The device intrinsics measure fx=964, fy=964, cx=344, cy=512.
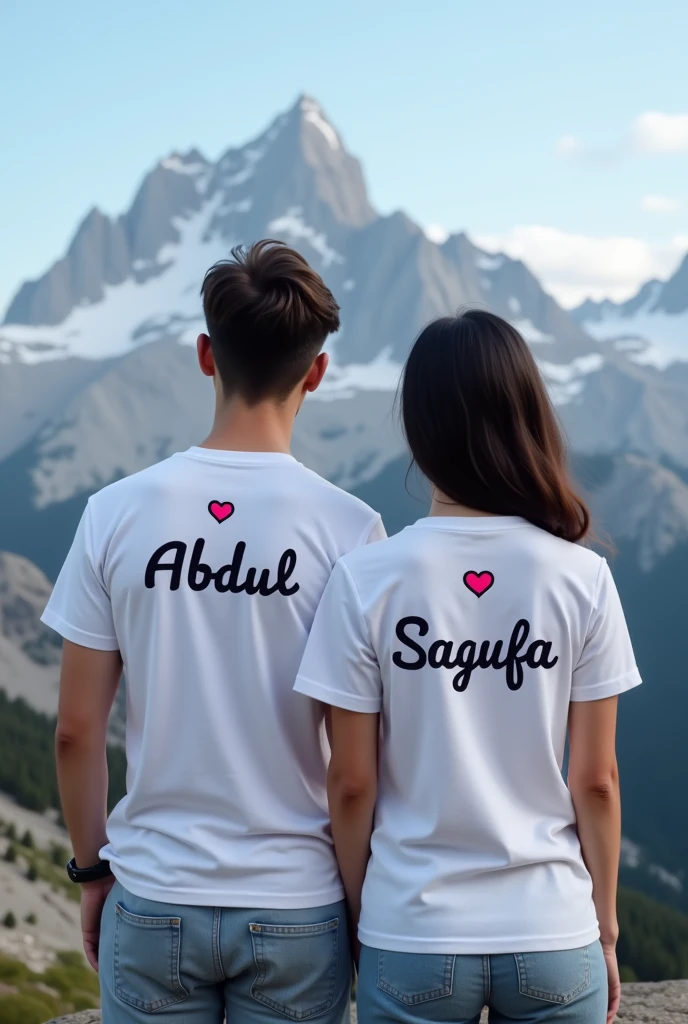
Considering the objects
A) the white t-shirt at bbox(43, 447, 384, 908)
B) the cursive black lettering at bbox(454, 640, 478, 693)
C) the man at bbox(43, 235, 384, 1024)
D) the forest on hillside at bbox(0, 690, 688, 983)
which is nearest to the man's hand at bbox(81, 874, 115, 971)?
the man at bbox(43, 235, 384, 1024)

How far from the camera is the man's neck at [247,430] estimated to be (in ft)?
9.95

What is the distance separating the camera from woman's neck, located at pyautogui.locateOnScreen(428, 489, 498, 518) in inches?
111

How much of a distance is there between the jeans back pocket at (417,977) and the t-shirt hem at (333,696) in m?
0.67

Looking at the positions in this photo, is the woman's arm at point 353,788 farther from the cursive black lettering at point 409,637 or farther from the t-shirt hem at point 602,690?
the t-shirt hem at point 602,690

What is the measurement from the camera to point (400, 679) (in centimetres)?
274

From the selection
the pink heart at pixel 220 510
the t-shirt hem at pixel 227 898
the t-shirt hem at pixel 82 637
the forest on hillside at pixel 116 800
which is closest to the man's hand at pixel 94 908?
the t-shirt hem at pixel 227 898

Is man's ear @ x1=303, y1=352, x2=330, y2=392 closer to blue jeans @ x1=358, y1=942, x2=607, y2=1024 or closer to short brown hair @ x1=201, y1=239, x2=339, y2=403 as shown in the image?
short brown hair @ x1=201, y1=239, x2=339, y2=403

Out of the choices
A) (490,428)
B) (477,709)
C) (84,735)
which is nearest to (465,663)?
(477,709)

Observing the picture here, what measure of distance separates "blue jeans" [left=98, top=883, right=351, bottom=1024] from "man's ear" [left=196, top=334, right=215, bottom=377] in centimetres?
166

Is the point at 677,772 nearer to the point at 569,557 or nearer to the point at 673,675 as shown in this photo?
the point at 673,675

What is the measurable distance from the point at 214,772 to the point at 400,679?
640mm

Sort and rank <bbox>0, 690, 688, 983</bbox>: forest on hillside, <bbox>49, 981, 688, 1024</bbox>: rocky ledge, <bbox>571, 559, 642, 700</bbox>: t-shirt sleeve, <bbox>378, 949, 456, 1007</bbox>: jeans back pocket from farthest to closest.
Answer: <bbox>0, 690, 688, 983</bbox>: forest on hillside < <bbox>49, 981, 688, 1024</bbox>: rocky ledge < <bbox>571, 559, 642, 700</bbox>: t-shirt sleeve < <bbox>378, 949, 456, 1007</bbox>: jeans back pocket

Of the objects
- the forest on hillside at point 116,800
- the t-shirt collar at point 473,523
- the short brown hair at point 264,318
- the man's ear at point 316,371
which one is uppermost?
the short brown hair at point 264,318

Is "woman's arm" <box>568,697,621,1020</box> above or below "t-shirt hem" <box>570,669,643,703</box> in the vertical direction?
below
